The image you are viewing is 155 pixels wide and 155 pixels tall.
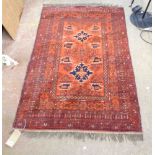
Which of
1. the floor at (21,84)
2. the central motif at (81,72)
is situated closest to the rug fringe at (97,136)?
the floor at (21,84)

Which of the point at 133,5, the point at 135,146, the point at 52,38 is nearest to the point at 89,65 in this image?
the point at 52,38

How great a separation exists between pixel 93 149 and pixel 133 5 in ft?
5.54

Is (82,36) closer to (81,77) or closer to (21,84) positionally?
(81,77)

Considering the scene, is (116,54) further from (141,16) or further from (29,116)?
(29,116)

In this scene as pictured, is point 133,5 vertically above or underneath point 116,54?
above

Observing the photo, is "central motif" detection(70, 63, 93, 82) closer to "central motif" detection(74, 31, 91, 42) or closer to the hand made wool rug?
the hand made wool rug

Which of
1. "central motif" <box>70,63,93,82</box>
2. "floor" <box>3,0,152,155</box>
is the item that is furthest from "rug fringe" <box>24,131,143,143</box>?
"central motif" <box>70,63,93,82</box>

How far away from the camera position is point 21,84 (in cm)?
201

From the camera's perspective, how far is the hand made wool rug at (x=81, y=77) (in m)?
1.75

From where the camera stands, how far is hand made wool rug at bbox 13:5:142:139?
175cm

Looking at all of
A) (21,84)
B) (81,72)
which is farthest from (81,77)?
(21,84)

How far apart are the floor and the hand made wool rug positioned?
6 cm

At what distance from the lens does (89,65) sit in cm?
210

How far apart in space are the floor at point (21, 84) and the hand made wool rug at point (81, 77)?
6 centimetres
